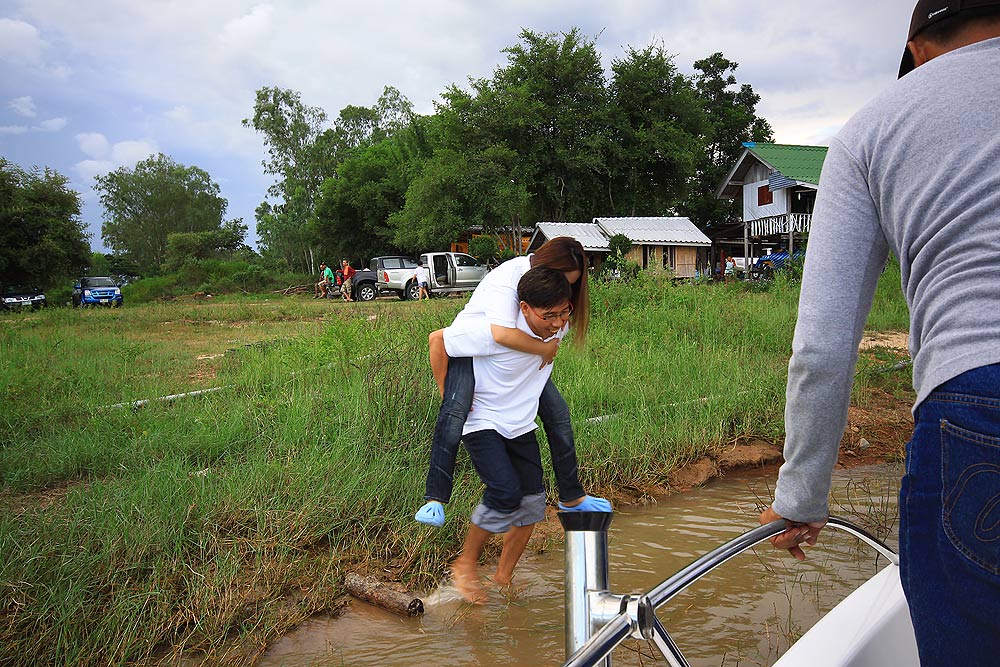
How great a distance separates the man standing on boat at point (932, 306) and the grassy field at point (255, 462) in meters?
2.82

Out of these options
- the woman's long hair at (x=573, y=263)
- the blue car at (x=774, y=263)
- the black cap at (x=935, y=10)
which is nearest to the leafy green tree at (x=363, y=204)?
the blue car at (x=774, y=263)

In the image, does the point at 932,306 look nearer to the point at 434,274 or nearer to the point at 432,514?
the point at 432,514

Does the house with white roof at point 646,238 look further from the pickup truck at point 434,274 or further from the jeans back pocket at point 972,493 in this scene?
the jeans back pocket at point 972,493

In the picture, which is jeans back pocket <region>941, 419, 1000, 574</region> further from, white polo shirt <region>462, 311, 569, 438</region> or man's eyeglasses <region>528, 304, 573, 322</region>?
white polo shirt <region>462, 311, 569, 438</region>

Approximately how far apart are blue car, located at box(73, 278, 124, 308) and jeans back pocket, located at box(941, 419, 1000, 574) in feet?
95.6

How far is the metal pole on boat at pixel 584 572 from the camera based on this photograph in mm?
1177

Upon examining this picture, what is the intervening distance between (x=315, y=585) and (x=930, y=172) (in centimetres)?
328

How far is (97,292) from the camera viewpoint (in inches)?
1065

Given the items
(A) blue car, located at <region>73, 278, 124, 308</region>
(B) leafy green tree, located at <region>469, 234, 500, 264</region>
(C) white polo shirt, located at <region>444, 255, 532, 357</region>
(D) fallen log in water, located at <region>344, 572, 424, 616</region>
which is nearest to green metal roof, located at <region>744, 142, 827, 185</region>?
(B) leafy green tree, located at <region>469, 234, 500, 264</region>

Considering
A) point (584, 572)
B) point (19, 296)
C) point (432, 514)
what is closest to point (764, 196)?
point (19, 296)

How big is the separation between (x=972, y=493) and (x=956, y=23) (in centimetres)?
74

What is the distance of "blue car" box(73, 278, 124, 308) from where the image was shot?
88.0ft

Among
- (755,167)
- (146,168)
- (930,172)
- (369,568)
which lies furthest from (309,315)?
(146,168)

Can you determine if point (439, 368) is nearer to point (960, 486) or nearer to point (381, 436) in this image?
point (381, 436)
